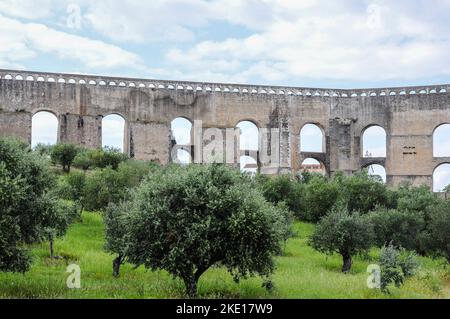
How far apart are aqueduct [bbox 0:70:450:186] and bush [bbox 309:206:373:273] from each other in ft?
66.2

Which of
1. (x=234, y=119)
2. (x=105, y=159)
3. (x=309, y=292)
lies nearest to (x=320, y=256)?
(x=309, y=292)

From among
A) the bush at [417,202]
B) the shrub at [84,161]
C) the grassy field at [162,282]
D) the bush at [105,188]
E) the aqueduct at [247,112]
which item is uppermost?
the aqueduct at [247,112]

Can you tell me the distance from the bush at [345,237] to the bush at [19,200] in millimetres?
11613

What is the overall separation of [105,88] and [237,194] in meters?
28.6

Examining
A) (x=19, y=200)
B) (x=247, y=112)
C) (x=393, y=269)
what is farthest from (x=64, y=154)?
(x=393, y=269)

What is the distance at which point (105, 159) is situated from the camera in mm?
34812

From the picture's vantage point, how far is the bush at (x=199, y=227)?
1449cm

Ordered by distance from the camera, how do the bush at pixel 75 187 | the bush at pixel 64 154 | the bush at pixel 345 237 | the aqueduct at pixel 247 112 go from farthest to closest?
the aqueduct at pixel 247 112
the bush at pixel 64 154
the bush at pixel 75 187
the bush at pixel 345 237

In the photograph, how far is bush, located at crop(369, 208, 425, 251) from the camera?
27.2 meters

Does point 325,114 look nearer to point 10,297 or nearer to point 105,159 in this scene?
point 105,159

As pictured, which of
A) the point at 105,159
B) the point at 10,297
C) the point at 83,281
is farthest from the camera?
the point at 105,159

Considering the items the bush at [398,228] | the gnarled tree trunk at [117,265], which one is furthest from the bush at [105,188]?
the bush at [398,228]

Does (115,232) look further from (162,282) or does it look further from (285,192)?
(285,192)

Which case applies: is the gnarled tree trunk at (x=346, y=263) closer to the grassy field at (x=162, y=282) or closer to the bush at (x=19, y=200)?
the grassy field at (x=162, y=282)
